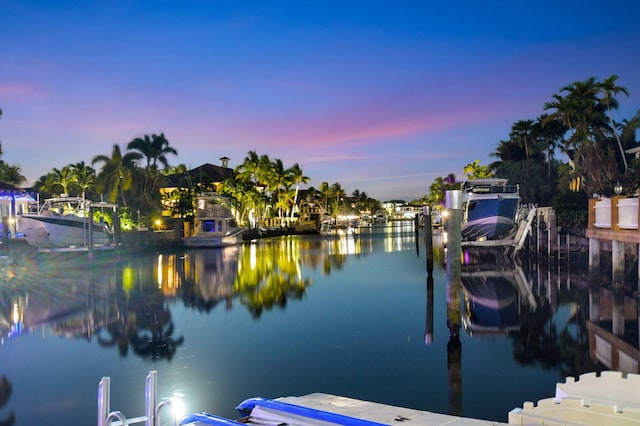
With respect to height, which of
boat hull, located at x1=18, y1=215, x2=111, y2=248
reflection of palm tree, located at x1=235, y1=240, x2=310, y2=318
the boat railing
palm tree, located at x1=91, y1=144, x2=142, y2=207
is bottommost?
reflection of palm tree, located at x1=235, y1=240, x2=310, y2=318

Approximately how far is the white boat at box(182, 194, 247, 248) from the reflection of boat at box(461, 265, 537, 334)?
3154 centimetres

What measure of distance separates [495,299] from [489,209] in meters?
16.9

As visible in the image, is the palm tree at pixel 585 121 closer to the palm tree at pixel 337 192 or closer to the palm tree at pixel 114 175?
the palm tree at pixel 114 175

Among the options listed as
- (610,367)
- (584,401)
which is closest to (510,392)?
(610,367)

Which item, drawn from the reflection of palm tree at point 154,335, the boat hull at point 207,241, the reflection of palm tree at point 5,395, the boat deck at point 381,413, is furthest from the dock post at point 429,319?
the boat hull at point 207,241

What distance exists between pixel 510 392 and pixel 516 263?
2607 cm

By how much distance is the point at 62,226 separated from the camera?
41.0 metres

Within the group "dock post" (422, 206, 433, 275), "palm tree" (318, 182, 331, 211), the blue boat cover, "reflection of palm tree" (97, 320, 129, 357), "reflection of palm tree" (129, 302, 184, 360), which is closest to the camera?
the blue boat cover

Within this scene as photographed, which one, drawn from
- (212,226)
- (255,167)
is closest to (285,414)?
(212,226)

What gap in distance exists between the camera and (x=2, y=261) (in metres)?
33.8

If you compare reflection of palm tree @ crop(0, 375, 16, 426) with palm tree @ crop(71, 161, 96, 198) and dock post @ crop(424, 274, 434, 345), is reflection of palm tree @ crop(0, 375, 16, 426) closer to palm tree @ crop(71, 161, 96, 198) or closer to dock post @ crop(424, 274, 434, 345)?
dock post @ crop(424, 274, 434, 345)

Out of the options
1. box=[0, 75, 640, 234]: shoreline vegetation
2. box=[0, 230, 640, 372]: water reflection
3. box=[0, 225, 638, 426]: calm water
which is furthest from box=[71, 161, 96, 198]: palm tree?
box=[0, 225, 638, 426]: calm water

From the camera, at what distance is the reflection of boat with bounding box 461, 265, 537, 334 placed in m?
17.4

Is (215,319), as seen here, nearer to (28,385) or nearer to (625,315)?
(28,385)
